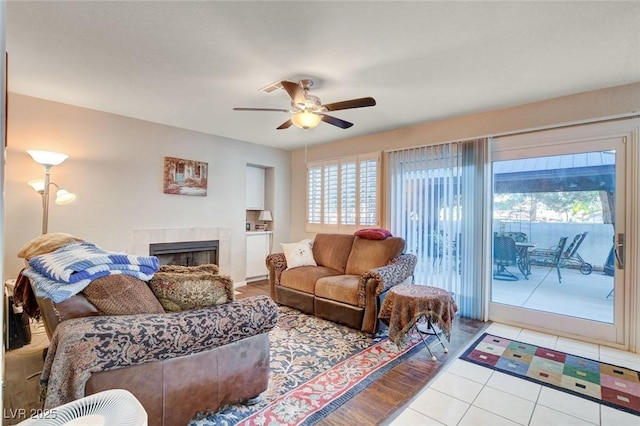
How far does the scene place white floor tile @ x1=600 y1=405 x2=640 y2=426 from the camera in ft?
6.31

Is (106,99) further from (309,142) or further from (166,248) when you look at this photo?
(309,142)

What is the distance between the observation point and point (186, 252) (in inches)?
187

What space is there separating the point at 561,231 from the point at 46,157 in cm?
551

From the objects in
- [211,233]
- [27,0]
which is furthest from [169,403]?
[211,233]

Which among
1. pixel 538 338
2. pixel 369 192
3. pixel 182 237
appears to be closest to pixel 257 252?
pixel 182 237

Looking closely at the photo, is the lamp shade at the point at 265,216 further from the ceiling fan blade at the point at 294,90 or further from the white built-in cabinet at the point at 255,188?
the ceiling fan blade at the point at 294,90

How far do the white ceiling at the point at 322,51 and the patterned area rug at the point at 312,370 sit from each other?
100 inches

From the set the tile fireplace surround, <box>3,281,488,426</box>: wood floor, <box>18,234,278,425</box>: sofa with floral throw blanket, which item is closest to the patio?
<box>3,281,488,426</box>: wood floor

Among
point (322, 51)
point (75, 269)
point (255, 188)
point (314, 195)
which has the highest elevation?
point (322, 51)

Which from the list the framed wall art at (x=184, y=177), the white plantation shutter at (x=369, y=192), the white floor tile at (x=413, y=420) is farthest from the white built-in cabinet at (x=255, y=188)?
the white floor tile at (x=413, y=420)

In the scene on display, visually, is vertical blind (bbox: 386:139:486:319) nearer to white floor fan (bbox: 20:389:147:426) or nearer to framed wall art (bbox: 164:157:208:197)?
framed wall art (bbox: 164:157:208:197)

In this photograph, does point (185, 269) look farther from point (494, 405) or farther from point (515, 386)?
point (515, 386)

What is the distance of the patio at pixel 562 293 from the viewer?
312cm

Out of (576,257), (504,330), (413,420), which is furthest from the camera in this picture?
(504,330)
